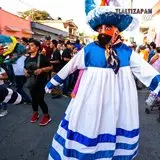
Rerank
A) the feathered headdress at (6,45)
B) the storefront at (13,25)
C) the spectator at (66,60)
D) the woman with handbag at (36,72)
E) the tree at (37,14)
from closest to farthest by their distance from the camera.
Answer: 1. the feathered headdress at (6,45)
2. the woman with handbag at (36,72)
3. the spectator at (66,60)
4. the storefront at (13,25)
5. the tree at (37,14)

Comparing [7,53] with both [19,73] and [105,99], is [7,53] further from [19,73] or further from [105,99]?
[19,73]

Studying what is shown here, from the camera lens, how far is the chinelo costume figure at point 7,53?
3.93 m

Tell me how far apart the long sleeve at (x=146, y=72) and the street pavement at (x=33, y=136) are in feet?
4.16

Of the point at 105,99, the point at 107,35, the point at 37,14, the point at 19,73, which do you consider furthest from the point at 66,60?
the point at 37,14

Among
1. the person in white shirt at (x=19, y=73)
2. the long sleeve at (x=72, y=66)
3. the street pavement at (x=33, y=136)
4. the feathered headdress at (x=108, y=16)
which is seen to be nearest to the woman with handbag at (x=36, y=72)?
the street pavement at (x=33, y=136)

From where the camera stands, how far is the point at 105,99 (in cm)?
357

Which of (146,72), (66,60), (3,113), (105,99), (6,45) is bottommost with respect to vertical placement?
(3,113)

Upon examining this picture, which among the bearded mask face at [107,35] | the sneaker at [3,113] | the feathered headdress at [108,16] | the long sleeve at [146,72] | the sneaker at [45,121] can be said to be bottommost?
the sneaker at [3,113]

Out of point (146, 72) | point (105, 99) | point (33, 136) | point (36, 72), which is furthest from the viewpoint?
point (36, 72)

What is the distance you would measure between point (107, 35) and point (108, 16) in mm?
211

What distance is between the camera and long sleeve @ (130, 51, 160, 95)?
3674 millimetres

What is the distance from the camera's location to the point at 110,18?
365 cm

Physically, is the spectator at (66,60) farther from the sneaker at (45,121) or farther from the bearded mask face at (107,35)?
the bearded mask face at (107,35)

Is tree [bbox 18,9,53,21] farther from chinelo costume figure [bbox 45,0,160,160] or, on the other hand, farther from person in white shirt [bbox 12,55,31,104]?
chinelo costume figure [bbox 45,0,160,160]
